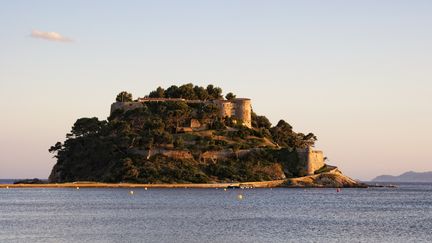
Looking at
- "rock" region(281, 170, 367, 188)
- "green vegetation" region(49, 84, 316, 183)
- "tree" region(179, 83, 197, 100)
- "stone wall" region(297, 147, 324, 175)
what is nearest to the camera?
"green vegetation" region(49, 84, 316, 183)

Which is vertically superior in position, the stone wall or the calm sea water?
the stone wall

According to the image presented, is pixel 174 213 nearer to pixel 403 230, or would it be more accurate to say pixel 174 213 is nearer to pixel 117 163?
pixel 403 230

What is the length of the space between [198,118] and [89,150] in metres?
22.2

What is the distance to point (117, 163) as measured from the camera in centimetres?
13775

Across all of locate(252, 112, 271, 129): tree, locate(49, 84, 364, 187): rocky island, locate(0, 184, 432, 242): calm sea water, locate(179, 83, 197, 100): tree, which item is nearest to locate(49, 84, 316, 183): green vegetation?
locate(49, 84, 364, 187): rocky island

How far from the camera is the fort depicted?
511 ft

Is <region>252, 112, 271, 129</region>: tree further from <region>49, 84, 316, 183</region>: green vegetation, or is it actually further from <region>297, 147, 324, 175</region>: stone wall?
<region>297, 147, 324, 175</region>: stone wall

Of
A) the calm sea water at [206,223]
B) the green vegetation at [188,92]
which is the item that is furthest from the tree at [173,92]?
the calm sea water at [206,223]

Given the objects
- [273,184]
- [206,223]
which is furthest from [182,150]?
[206,223]

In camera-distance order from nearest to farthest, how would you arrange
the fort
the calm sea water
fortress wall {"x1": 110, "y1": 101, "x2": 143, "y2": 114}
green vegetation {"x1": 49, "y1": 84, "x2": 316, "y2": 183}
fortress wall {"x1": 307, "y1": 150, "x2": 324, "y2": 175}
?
1. the calm sea water
2. green vegetation {"x1": 49, "y1": 84, "x2": 316, "y2": 183}
3. fortress wall {"x1": 307, "y1": 150, "x2": 324, "y2": 175}
4. fortress wall {"x1": 110, "y1": 101, "x2": 143, "y2": 114}
5. the fort

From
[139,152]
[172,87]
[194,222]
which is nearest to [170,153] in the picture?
[139,152]

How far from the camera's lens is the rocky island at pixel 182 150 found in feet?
452

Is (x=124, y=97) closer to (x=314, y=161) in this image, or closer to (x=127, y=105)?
(x=127, y=105)

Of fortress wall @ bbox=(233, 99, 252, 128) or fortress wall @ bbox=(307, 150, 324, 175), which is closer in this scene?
fortress wall @ bbox=(307, 150, 324, 175)
